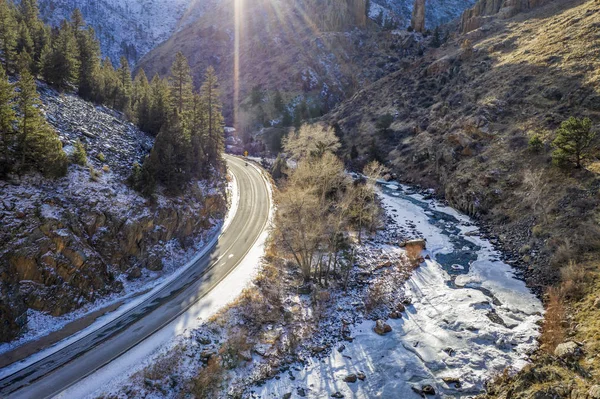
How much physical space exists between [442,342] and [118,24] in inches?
8638

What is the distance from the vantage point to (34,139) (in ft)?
74.9

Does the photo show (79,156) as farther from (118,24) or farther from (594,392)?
(118,24)

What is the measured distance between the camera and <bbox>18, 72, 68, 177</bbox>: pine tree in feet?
73.0

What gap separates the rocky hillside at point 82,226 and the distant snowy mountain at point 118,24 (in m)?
157

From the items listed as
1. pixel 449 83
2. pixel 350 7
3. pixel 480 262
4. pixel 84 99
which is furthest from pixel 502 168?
pixel 350 7

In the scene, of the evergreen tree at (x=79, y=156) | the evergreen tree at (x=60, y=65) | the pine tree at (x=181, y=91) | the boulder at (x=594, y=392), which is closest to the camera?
the boulder at (x=594, y=392)

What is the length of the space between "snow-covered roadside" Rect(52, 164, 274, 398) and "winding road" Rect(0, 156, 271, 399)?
0.41 metres

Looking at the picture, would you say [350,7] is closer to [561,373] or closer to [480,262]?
[480,262]

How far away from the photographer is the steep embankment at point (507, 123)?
31281mm

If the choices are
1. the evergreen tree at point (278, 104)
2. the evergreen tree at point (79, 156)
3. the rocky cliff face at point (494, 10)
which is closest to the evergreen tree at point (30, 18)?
the evergreen tree at point (79, 156)

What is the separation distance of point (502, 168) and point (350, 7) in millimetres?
117367

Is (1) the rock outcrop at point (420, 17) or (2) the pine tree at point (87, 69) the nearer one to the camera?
(2) the pine tree at point (87, 69)

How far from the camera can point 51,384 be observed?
1741cm

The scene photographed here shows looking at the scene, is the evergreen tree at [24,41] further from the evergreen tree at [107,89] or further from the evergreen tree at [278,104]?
the evergreen tree at [278,104]
